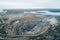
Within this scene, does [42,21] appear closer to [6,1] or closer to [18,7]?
[18,7]

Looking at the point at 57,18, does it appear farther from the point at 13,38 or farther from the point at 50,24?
the point at 13,38

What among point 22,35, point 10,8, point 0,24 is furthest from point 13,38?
point 10,8

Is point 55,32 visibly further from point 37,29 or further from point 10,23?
point 10,23

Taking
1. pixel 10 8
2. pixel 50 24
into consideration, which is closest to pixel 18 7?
pixel 10 8

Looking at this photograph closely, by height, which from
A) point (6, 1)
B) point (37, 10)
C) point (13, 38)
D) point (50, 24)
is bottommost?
point (13, 38)

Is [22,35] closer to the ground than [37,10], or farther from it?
closer to the ground

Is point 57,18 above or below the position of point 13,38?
above

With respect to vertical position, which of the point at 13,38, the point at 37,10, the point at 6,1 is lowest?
the point at 13,38
